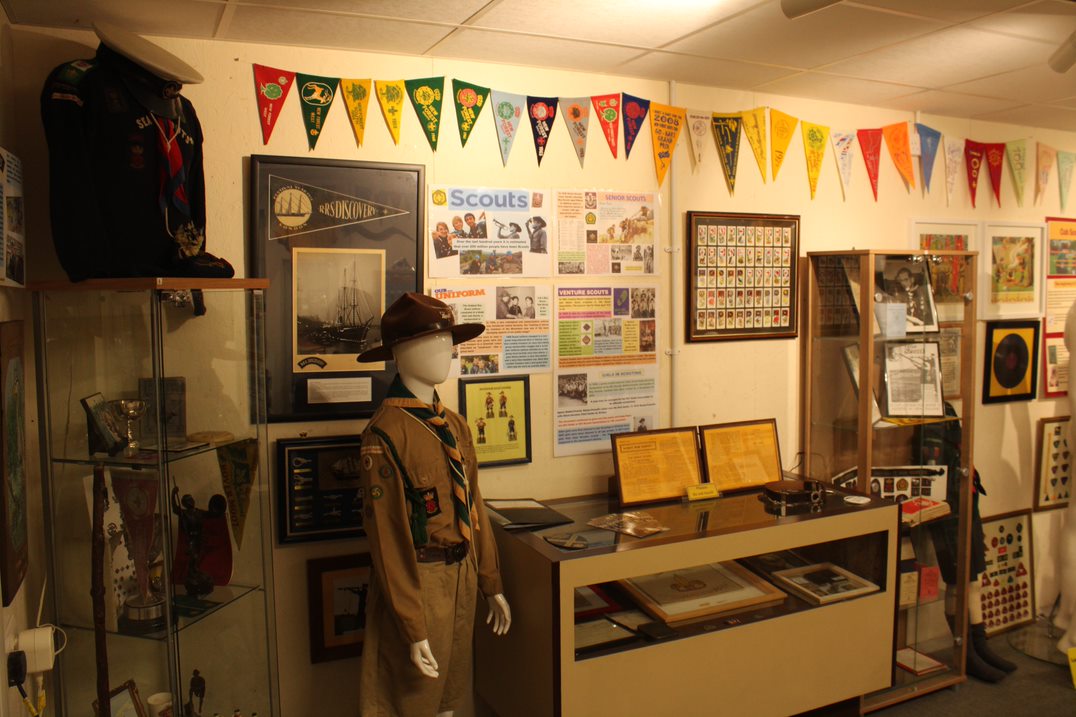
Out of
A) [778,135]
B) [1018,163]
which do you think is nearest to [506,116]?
[778,135]

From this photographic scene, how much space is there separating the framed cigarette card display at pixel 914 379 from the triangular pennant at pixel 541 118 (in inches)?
63.3

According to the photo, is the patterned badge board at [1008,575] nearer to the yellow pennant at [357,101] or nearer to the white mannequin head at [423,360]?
the white mannequin head at [423,360]

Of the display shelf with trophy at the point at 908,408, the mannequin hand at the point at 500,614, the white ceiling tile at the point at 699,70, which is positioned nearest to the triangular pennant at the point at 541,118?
the white ceiling tile at the point at 699,70

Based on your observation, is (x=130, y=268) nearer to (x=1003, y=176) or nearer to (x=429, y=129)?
(x=429, y=129)

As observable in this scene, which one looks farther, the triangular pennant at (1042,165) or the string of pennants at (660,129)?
the triangular pennant at (1042,165)

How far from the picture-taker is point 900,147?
146 inches

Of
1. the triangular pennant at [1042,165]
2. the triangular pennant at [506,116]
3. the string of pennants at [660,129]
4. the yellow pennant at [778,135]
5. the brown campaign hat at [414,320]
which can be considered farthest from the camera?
the triangular pennant at [1042,165]

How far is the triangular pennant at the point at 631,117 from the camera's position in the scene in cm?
307

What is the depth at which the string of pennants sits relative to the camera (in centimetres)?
260

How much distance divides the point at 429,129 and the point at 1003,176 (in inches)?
118

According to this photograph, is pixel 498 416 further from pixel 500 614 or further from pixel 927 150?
pixel 927 150

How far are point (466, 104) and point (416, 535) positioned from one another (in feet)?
4.78

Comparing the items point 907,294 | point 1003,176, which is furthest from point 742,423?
point 1003,176

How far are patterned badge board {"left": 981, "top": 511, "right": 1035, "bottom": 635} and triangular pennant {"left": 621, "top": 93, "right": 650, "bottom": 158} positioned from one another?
104 inches
